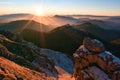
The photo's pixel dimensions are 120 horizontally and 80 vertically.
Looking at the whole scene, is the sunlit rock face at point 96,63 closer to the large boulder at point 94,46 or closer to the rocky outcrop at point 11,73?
the large boulder at point 94,46

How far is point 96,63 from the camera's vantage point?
6331cm

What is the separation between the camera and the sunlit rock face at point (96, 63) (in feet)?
192

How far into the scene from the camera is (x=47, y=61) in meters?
85.4

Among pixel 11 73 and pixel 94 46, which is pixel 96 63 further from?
pixel 11 73

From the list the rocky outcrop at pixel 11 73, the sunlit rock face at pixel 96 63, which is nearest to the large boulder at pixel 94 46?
the sunlit rock face at pixel 96 63

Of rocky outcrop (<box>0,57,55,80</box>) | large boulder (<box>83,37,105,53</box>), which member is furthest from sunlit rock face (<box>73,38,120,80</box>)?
rocky outcrop (<box>0,57,55,80</box>)

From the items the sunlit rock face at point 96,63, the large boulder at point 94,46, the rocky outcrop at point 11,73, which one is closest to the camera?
the rocky outcrop at point 11,73

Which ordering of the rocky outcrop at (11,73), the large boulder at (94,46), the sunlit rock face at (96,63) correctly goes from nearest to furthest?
the rocky outcrop at (11,73), the sunlit rock face at (96,63), the large boulder at (94,46)

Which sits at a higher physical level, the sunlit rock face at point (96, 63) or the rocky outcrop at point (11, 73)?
the rocky outcrop at point (11, 73)

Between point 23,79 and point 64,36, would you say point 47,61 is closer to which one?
point 23,79

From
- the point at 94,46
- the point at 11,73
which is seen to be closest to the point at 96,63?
the point at 94,46

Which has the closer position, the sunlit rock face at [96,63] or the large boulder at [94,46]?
the sunlit rock face at [96,63]

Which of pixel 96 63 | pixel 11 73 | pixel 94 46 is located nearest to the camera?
pixel 11 73

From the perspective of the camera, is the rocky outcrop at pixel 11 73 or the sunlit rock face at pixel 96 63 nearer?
the rocky outcrop at pixel 11 73
